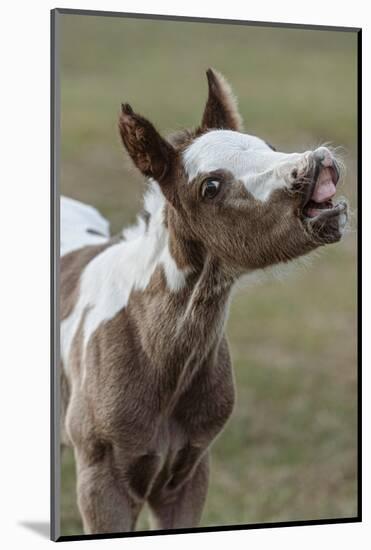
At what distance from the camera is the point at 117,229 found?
462 cm

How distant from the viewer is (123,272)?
3.60 meters

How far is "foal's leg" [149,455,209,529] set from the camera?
12.0 feet

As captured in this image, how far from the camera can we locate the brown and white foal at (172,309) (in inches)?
127

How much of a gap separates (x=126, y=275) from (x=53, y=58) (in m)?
0.70

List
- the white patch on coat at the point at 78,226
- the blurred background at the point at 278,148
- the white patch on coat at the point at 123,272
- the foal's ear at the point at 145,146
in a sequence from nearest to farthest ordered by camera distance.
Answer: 1. the foal's ear at the point at 145,146
2. the white patch on coat at the point at 123,272
3. the white patch on coat at the point at 78,226
4. the blurred background at the point at 278,148

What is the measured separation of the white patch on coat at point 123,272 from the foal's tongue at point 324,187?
473 mm

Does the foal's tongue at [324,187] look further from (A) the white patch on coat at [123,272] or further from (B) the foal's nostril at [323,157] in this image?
(A) the white patch on coat at [123,272]

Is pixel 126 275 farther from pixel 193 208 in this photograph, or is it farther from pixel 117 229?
pixel 117 229

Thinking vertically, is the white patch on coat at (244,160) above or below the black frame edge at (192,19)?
below

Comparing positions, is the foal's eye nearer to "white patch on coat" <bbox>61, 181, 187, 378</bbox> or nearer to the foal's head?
the foal's head

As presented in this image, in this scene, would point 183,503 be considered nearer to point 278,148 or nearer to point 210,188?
point 210,188

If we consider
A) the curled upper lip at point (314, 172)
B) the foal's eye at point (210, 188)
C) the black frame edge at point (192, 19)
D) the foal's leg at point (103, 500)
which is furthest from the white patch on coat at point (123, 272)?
the black frame edge at point (192, 19)

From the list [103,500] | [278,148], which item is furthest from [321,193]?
[278,148]

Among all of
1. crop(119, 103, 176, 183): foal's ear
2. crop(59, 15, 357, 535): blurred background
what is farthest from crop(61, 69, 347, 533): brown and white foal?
crop(59, 15, 357, 535): blurred background
